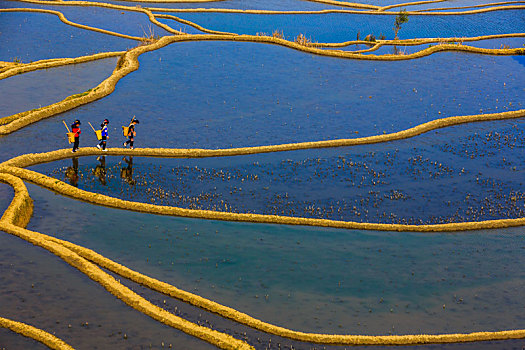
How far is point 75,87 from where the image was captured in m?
30.0

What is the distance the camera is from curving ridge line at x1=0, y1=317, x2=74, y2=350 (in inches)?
522

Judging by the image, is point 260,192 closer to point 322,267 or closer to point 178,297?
point 322,267

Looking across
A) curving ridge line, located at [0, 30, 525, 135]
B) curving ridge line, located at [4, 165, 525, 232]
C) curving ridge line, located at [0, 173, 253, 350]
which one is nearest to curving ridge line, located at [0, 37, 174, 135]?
curving ridge line, located at [0, 30, 525, 135]

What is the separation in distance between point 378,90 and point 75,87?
48.4 feet

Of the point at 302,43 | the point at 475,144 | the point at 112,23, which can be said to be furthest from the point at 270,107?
the point at 112,23

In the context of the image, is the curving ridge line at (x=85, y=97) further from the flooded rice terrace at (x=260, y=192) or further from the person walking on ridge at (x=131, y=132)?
the person walking on ridge at (x=131, y=132)

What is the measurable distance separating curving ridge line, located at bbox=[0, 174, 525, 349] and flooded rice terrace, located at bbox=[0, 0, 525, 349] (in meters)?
0.05

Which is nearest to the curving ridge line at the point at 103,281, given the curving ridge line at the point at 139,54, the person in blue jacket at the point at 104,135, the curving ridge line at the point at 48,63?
the person in blue jacket at the point at 104,135

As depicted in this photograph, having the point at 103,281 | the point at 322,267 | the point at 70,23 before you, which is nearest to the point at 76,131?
the point at 103,281

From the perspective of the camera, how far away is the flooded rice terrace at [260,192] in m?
14.9

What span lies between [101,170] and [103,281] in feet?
23.8

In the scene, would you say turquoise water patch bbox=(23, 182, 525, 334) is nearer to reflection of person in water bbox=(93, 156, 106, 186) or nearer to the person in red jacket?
reflection of person in water bbox=(93, 156, 106, 186)

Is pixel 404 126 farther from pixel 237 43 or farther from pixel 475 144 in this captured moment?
pixel 237 43

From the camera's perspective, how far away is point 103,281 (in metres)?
15.7
